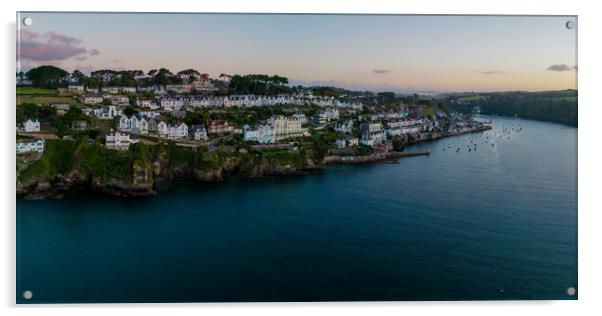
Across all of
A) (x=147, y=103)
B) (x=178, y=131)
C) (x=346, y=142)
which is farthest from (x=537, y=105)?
(x=147, y=103)

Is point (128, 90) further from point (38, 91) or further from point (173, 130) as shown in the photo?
point (38, 91)

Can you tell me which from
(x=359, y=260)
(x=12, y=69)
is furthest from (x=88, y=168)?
(x=359, y=260)

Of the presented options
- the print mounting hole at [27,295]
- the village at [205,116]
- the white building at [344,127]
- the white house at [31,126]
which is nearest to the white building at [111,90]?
the village at [205,116]

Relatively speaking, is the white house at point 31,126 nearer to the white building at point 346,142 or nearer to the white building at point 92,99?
the white building at point 92,99

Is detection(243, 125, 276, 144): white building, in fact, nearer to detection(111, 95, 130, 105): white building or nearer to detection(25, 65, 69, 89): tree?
detection(111, 95, 130, 105): white building

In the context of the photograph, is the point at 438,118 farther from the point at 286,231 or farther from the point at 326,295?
the point at 326,295

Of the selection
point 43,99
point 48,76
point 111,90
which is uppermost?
point 111,90
